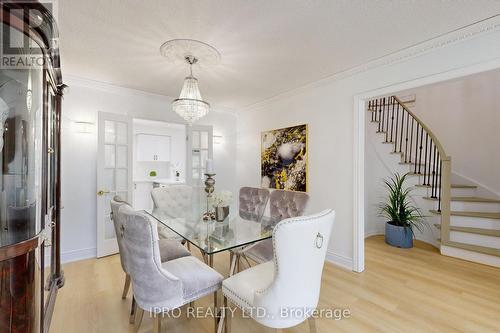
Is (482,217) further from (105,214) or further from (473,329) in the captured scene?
(105,214)

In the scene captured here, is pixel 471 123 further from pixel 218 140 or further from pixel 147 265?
pixel 147 265

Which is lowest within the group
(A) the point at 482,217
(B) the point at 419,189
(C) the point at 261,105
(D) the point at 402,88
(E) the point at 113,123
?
(A) the point at 482,217

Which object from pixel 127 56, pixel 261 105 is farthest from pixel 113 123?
pixel 261 105

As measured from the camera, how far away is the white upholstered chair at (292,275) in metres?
1.10

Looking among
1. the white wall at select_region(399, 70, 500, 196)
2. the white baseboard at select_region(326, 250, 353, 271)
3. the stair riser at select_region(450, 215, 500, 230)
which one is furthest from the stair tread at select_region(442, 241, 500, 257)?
the white baseboard at select_region(326, 250, 353, 271)

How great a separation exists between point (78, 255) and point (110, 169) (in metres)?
1.23

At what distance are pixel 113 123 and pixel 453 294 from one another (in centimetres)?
455

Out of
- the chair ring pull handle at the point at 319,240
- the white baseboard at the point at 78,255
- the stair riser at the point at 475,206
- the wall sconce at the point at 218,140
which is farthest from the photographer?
the wall sconce at the point at 218,140

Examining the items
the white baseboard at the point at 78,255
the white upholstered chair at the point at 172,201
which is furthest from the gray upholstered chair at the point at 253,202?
the white baseboard at the point at 78,255

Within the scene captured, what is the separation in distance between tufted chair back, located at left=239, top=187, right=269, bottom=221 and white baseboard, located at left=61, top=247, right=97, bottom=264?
2173 mm

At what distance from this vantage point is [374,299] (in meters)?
2.08

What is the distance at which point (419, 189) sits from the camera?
3.85 m

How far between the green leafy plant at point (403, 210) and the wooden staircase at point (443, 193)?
0.70 feet

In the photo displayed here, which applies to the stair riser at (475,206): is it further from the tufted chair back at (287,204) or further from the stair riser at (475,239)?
the tufted chair back at (287,204)
